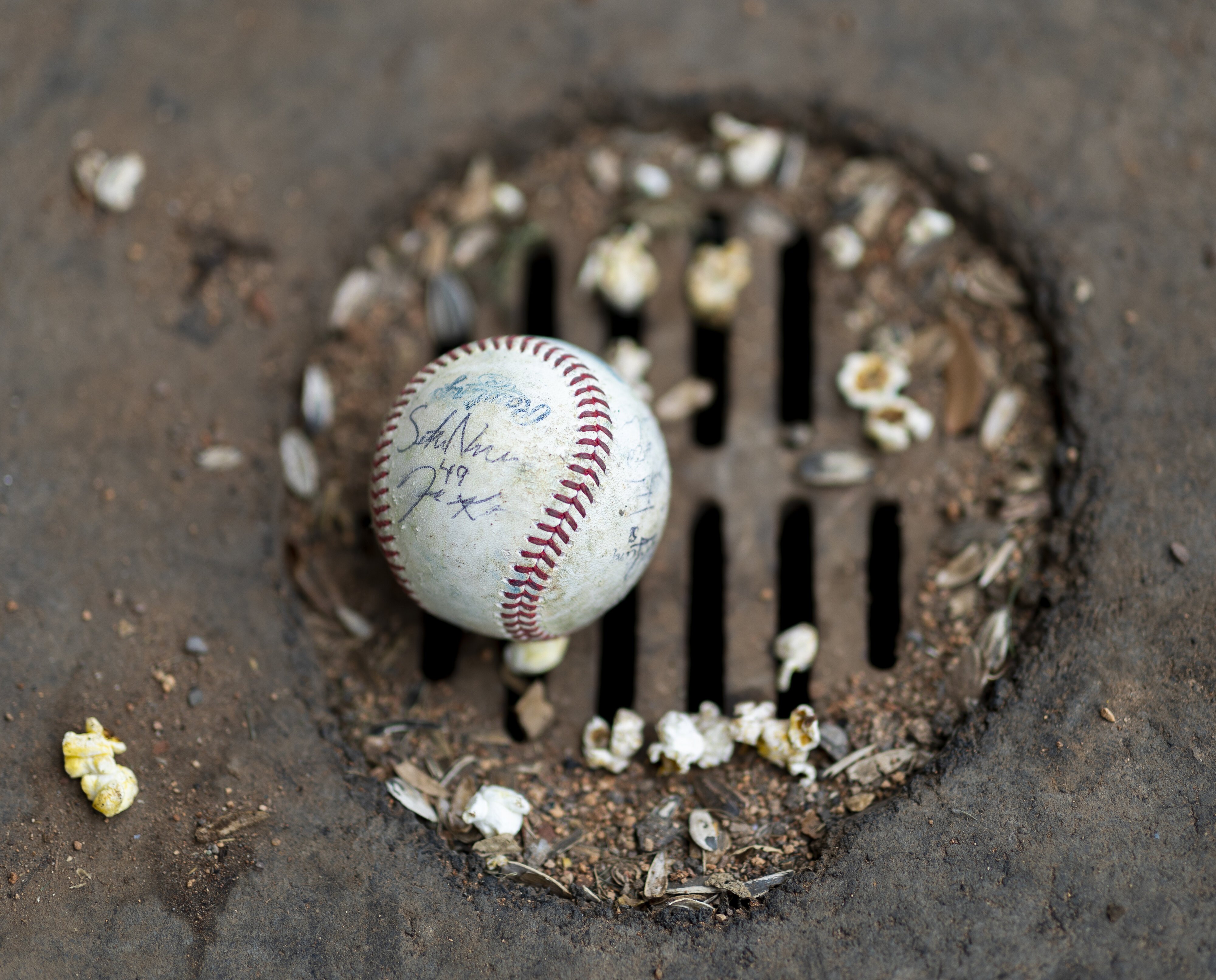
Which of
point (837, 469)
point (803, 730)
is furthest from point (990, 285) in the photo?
point (803, 730)

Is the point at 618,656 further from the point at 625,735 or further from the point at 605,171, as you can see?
the point at 605,171

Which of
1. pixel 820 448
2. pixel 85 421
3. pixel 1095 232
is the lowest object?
pixel 820 448

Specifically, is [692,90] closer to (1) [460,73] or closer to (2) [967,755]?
(1) [460,73]

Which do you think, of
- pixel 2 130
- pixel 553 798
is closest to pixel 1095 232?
pixel 553 798

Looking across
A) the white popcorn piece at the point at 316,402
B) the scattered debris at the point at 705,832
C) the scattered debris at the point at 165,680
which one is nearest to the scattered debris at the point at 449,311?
the white popcorn piece at the point at 316,402

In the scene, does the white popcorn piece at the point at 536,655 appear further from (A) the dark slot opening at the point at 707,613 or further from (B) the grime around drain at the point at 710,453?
(A) the dark slot opening at the point at 707,613

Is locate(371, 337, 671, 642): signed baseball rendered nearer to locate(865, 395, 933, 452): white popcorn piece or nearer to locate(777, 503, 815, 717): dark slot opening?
locate(777, 503, 815, 717): dark slot opening

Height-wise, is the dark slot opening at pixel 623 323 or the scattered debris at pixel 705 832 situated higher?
the dark slot opening at pixel 623 323
